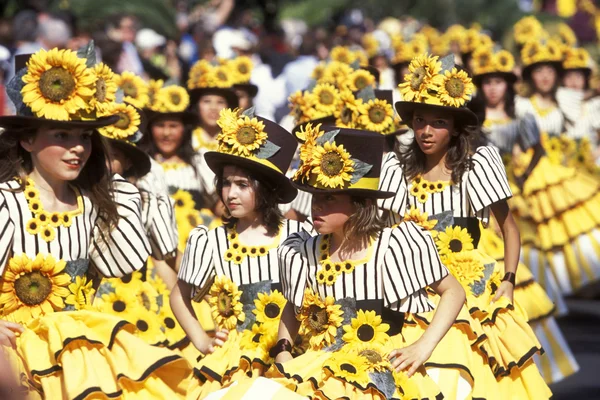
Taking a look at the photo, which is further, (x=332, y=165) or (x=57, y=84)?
(x=57, y=84)

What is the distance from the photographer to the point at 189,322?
7.79 metres

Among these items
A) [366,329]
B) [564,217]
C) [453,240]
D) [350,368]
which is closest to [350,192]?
[366,329]

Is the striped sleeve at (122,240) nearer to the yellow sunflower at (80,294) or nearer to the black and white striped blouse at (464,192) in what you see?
the yellow sunflower at (80,294)

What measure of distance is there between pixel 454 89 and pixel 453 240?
0.92 m

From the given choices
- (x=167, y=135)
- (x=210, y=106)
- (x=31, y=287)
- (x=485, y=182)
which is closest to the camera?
(x=31, y=287)

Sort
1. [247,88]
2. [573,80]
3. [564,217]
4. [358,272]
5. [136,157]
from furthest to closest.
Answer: [573,80], [564,217], [247,88], [136,157], [358,272]

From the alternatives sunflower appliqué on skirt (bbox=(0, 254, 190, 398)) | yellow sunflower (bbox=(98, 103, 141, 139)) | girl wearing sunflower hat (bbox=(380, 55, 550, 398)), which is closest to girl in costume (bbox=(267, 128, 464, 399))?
sunflower appliqué on skirt (bbox=(0, 254, 190, 398))

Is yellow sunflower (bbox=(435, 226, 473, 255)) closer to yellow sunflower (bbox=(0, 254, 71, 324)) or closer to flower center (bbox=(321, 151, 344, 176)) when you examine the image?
flower center (bbox=(321, 151, 344, 176))

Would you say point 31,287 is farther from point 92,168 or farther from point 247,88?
point 247,88

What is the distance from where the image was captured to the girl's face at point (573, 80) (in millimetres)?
17422

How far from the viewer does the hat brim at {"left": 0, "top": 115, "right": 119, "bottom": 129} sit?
→ 6.96 metres

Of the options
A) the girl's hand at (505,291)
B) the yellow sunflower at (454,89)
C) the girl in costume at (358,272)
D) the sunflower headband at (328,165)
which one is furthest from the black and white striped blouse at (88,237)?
the girl's hand at (505,291)

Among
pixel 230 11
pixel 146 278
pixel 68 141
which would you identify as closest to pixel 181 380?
pixel 68 141

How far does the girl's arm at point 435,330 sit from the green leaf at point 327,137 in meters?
0.87
